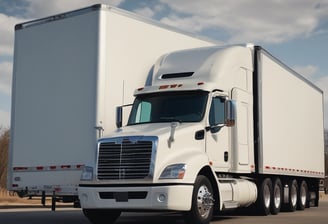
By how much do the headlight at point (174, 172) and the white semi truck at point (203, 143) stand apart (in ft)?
0.07

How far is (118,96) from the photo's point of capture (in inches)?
530

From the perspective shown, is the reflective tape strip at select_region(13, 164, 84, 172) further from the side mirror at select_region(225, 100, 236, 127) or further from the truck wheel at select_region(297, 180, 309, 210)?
the truck wheel at select_region(297, 180, 309, 210)

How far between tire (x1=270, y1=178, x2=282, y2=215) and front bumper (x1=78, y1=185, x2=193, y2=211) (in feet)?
20.1

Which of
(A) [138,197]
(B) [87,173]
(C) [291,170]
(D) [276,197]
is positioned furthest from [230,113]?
(C) [291,170]

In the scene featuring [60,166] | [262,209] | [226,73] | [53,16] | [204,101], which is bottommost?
[262,209]

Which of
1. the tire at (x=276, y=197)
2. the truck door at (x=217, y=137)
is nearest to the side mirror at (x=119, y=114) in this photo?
the truck door at (x=217, y=137)

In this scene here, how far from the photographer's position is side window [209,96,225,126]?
42.9ft

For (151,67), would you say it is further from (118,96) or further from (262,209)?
(262,209)

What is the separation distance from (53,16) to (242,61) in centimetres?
495

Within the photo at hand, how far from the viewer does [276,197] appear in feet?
57.3

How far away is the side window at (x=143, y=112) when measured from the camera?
13.4m

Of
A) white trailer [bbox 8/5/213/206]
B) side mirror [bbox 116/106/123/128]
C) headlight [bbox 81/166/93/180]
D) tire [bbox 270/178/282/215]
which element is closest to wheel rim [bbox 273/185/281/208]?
tire [bbox 270/178/282/215]

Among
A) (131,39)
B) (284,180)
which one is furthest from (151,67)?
(284,180)

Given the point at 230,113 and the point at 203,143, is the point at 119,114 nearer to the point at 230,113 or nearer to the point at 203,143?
the point at 203,143
